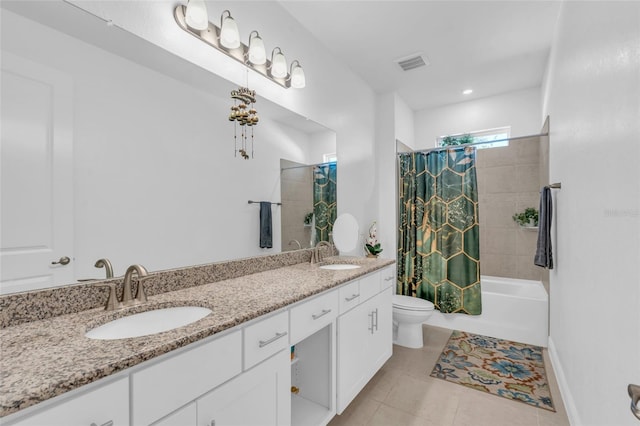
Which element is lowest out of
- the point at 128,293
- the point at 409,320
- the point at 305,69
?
the point at 409,320

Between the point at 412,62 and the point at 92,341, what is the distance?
2.99 m

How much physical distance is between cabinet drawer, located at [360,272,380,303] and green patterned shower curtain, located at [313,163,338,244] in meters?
0.54

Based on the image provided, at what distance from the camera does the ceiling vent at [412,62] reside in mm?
2667

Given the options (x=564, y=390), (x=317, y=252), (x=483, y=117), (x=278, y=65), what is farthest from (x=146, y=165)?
(x=483, y=117)

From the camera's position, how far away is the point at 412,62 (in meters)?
2.76

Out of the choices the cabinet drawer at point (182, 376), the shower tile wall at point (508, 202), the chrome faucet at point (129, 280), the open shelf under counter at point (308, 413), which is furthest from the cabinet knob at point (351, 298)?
the shower tile wall at point (508, 202)

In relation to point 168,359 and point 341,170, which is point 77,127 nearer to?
point 168,359

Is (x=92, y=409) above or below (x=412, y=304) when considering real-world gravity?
above

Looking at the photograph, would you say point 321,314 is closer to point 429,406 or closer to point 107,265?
point 107,265

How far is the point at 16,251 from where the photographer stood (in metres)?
0.95

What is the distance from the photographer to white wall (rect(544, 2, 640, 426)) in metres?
0.94

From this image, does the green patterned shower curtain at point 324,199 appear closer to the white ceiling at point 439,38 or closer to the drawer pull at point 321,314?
the drawer pull at point 321,314

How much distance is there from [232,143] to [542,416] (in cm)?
245

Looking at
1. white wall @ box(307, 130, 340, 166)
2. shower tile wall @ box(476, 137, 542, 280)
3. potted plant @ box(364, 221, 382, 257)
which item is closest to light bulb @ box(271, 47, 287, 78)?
white wall @ box(307, 130, 340, 166)
